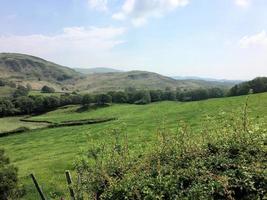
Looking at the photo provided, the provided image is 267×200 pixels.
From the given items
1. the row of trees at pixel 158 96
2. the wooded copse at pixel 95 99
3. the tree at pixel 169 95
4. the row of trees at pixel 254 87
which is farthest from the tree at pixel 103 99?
the row of trees at pixel 254 87

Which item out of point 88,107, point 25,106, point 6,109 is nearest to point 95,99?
point 88,107

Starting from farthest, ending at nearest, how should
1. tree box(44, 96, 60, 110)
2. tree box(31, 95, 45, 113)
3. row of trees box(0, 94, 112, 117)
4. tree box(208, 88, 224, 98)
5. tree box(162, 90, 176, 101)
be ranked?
tree box(162, 90, 176, 101)
tree box(208, 88, 224, 98)
tree box(44, 96, 60, 110)
tree box(31, 95, 45, 113)
row of trees box(0, 94, 112, 117)

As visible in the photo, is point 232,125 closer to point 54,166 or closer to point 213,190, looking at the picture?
point 213,190

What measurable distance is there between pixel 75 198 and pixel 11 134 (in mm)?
78337

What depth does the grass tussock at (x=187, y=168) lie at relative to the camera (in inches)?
373

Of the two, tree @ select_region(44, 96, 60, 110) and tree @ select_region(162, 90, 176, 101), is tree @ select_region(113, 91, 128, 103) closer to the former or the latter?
tree @ select_region(162, 90, 176, 101)

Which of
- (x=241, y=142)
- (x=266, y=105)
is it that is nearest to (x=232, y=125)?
(x=241, y=142)

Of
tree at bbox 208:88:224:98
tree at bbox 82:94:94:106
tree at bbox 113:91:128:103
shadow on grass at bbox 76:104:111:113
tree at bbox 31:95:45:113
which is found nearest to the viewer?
shadow on grass at bbox 76:104:111:113

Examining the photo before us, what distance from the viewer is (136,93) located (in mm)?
132625

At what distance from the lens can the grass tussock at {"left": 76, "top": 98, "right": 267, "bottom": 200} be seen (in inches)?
373

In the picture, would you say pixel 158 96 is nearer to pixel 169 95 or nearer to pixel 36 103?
pixel 169 95

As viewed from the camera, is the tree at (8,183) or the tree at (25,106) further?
the tree at (25,106)

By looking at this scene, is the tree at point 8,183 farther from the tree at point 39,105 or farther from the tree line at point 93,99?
the tree at point 39,105

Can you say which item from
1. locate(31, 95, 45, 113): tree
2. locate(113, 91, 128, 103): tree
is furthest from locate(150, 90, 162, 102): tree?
locate(31, 95, 45, 113): tree
